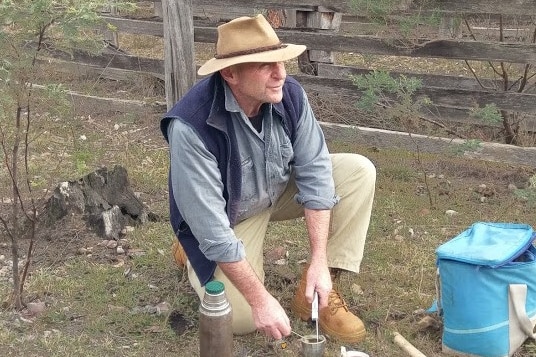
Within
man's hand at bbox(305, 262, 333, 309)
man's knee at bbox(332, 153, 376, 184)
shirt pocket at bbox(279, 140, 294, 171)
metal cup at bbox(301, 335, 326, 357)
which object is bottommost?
metal cup at bbox(301, 335, 326, 357)

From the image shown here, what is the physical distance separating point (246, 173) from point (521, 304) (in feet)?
4.31

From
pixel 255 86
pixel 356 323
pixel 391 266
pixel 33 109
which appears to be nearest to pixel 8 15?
pixel 33 109

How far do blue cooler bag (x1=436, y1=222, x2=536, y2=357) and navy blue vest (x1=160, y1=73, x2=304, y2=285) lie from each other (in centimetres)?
93

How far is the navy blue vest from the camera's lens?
3.12m

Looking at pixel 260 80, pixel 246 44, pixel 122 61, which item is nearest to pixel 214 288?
pixel 260 80

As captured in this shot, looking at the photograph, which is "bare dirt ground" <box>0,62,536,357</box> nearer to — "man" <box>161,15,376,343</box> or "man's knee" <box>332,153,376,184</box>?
"man" <box>161,15,376,343</box>

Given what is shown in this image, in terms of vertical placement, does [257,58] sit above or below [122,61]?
above

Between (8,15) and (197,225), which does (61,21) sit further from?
(197,225)

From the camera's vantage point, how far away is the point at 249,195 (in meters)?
3.41

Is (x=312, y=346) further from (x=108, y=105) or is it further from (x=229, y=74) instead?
(x=108, y=105)

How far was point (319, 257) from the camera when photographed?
3.24 m

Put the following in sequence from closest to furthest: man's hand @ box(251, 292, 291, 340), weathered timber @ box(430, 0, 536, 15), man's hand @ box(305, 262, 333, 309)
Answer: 1. man's hand @ box(251, 292, 291, 340)
2. man's hand @ box(305, 262, 333, 309)
3. weathered timber @ box(430, 0, 536, 15)

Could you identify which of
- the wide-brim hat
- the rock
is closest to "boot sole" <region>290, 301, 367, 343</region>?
the wide-brim hat

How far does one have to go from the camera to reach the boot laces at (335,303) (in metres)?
3.48
